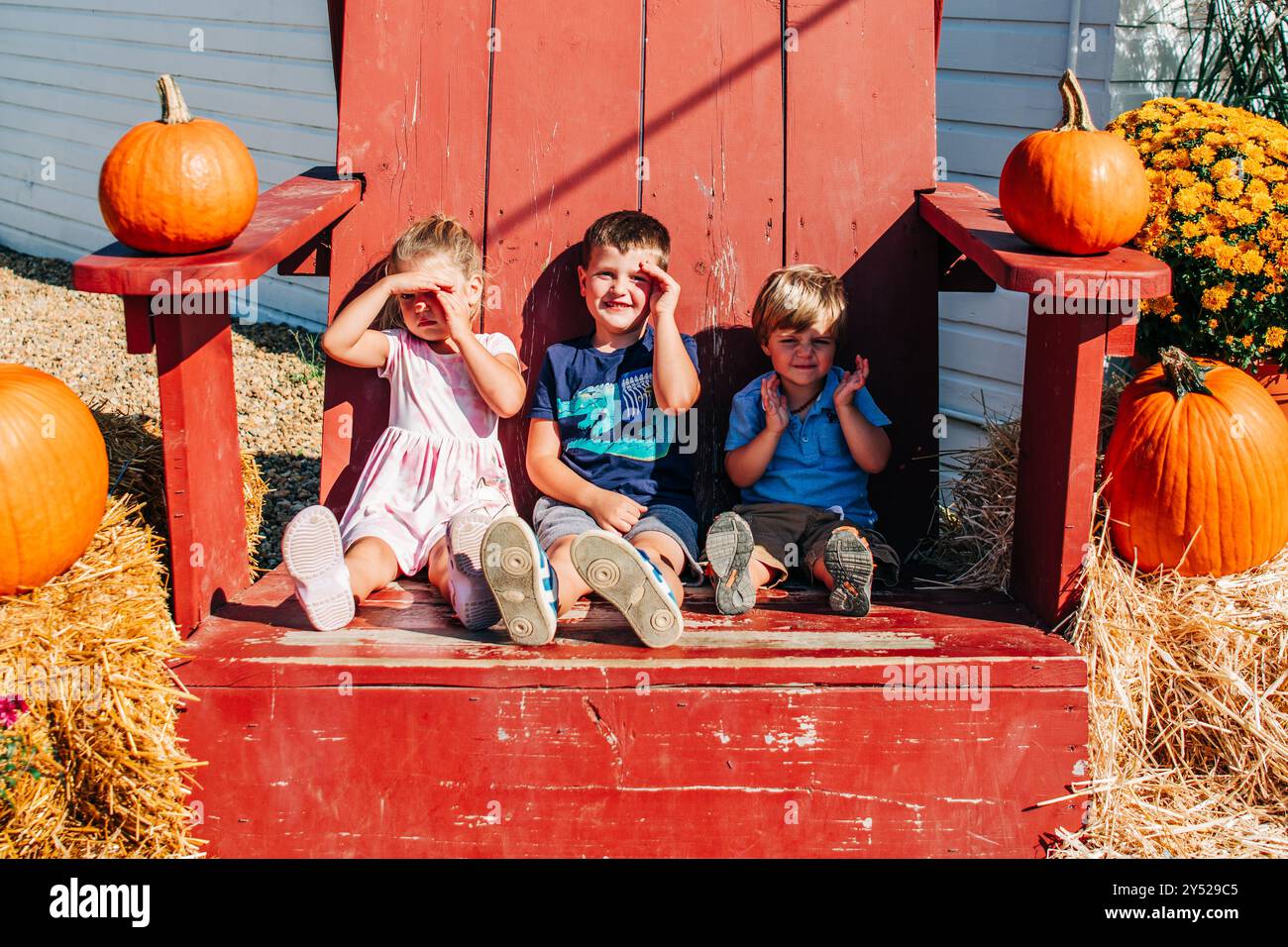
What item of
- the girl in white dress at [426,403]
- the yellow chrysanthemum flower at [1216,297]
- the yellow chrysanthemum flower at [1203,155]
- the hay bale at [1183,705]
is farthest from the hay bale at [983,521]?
the girl in white dress at [426,403]

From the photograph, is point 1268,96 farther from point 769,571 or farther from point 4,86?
point 4,86

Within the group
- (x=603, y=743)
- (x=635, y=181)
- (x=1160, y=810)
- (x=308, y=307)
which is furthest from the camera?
(x=308, y=307)

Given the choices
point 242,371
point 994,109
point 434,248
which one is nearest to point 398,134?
point 434,248

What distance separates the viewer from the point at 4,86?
8.42 m

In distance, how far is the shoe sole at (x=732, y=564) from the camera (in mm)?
2336

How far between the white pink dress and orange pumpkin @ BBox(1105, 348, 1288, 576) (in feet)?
4.64

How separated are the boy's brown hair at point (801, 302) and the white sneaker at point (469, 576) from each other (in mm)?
846

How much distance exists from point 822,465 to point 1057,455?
62 cm

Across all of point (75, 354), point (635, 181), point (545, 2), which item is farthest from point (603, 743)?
point (75, 354)

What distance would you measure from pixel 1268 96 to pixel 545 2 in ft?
7.92

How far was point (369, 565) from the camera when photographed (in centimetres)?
246

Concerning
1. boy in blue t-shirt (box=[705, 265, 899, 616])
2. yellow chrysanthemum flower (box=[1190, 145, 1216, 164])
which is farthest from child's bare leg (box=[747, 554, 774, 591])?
yellow chrysanthemum flower (box=[1190, 145, 1216, 164])

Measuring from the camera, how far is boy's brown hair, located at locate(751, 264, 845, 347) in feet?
8.77
